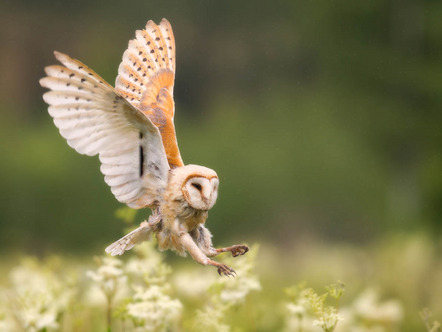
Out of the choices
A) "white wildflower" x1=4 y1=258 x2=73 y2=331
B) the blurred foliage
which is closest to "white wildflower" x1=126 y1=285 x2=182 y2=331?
the blurred foliage

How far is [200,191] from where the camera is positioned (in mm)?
560

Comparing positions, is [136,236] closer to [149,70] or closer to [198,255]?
[198,255]

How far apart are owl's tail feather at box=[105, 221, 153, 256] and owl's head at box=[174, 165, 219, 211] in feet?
0.20

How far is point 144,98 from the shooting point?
67cm

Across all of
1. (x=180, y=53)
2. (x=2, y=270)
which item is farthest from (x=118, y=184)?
(x=180, y=53)

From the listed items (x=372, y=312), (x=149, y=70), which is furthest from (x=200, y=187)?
(x=372, y=312)

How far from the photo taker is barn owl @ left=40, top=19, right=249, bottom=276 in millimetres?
558

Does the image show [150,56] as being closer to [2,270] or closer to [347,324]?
[347,324]

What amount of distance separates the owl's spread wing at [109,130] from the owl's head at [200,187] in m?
0.03

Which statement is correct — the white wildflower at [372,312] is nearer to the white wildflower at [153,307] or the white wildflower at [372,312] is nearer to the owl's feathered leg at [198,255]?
the white wildflower at [153,307]

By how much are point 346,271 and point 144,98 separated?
1401 millimetres

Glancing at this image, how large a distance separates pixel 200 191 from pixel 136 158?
68mm

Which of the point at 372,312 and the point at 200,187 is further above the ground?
the point at 372,312

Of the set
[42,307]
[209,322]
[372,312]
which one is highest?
[372,312]
